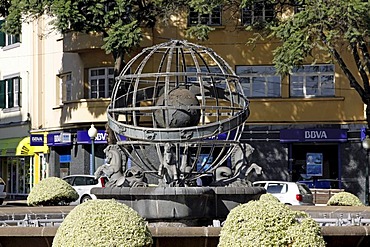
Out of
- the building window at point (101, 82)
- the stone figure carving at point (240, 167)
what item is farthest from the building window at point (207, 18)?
the stone figure carving at point (240, 167)

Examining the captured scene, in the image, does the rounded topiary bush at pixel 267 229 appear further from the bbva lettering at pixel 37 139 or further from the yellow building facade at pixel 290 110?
the bbva lettering at pixel 37 139

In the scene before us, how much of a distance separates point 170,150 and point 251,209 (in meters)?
5.18

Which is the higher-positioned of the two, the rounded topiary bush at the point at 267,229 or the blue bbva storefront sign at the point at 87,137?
the blue bbva storefront sign at the point at 87,137

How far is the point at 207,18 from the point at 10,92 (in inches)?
555

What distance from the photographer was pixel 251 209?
442 inches

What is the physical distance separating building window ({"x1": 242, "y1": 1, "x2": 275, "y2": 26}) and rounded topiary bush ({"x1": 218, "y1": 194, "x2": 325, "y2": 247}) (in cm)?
2162

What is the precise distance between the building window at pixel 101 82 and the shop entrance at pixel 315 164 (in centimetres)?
827

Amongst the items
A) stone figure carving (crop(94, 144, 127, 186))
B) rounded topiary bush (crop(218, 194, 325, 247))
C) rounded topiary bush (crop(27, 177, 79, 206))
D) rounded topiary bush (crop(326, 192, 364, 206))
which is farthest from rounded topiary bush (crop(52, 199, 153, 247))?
rounded topiary bush (crop(326, 192, 364, 206))

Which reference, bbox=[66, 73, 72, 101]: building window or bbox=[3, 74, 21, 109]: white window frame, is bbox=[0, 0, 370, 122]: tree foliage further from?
bbox=[3, 74, 21, 109]: white window frame

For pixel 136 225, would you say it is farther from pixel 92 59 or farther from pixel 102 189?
pixel 92 59

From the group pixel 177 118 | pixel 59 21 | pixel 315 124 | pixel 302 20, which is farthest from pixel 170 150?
pixel 315 124

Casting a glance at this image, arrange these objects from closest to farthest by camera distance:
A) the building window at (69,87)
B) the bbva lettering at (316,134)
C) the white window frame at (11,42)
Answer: the bbva lettering at (316,134) → the building window at (69,87) → the white window frame at (11,42)

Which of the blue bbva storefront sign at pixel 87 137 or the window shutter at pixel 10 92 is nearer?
the blue bbva storefront sign at pixel 87 137

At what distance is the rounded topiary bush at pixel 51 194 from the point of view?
21.2m
